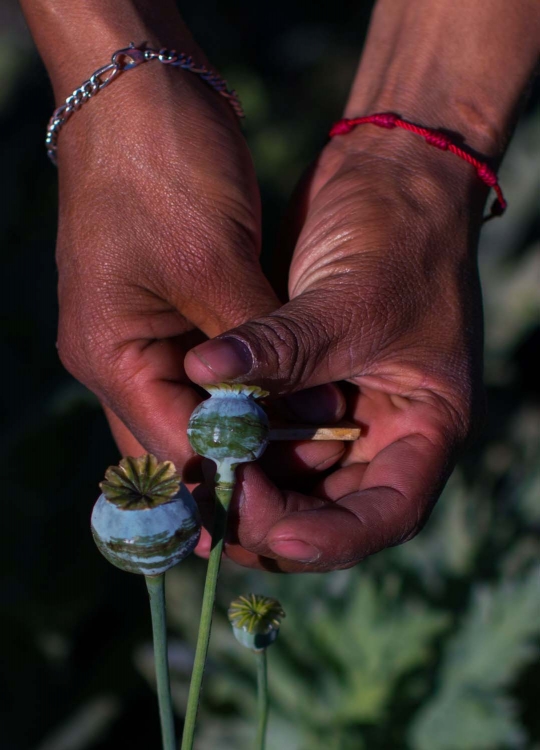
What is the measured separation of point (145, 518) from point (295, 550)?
24 cm

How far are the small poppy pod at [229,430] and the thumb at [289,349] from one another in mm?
68

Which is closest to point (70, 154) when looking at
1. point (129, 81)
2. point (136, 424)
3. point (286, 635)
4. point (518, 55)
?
point (129, 81)

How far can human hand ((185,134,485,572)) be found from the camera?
2.61 ft

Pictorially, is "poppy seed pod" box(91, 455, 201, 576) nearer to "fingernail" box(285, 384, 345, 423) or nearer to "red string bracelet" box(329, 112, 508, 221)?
"fingernail" box(285, 384, 345, 423)

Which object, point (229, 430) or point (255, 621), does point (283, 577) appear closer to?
point (255, 621)

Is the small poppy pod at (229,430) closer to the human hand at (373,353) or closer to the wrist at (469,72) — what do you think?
the human hand at (373,353)

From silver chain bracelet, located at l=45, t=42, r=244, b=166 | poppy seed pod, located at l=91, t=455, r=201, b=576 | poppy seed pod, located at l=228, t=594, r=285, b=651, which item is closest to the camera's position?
poppy seed pod, located at l=91, t=455, r=201, b=576

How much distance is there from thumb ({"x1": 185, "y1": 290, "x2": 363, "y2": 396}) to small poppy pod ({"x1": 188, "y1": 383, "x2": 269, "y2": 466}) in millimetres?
68

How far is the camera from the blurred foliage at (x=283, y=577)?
4.54 ft

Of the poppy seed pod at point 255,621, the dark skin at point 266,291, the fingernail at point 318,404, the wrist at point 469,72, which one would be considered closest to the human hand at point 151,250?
the dark skin at point 266,291

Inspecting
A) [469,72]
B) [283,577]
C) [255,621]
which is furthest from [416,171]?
[283,577]

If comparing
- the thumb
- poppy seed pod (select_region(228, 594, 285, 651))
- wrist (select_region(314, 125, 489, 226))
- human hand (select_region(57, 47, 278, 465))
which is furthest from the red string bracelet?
poppy seed pod (select_region(228, 594, 285, 651))

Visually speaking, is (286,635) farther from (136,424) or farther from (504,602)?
(136,424)

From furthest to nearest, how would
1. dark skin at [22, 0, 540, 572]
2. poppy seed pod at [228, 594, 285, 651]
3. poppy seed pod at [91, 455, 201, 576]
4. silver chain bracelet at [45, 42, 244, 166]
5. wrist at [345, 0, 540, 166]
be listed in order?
1. wrist at [345, 0, 540, 166]
2. silver chain bracelet at [45, 42, 244, 166]
3. dark skin at [22, 0, 540, 572]
4. poppy seed pod at [228, 594, 285, 651]
5. poppy seed pod at [91, 455, 201, 576]
